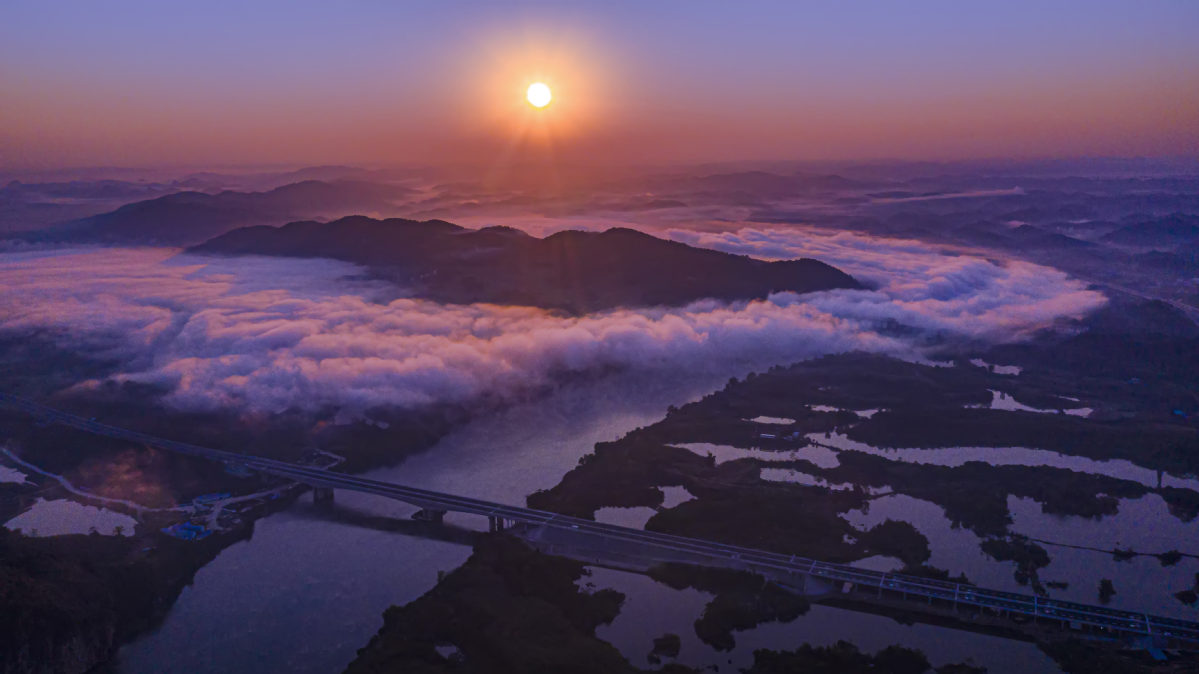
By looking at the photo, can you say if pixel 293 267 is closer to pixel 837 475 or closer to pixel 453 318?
pixel 453 318

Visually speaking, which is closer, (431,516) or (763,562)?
(763,562)

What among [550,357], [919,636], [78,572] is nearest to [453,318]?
[550,357]

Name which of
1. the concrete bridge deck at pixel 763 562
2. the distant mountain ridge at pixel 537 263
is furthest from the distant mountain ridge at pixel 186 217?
the concrete bridge deck at pixel 763 562

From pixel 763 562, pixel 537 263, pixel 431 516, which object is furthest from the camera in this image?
pixel 537 263

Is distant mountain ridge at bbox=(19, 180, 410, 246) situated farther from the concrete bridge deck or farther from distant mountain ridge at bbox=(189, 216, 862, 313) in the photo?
the concrete bridge deck

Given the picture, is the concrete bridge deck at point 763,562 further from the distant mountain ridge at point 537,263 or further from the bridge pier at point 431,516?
the distant mountain ridge at point 537,263

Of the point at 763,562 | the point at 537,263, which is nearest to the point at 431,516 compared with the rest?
the point at 763,562

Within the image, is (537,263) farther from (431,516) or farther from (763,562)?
(763,562)
